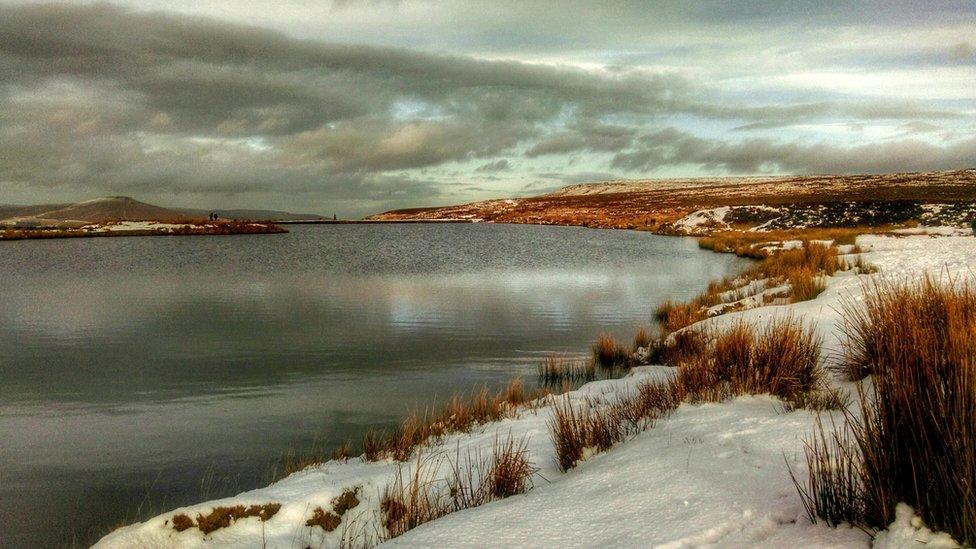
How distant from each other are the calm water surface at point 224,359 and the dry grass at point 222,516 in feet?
4.07

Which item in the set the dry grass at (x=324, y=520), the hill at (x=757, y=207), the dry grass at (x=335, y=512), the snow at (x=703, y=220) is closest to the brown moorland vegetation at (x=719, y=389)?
the dry grass at (x=335, y=512)

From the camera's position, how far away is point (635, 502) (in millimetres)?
3680

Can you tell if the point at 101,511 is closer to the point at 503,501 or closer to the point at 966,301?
the point at 503,501

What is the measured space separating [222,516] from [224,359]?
7.73m

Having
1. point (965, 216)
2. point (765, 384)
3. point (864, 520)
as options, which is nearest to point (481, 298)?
point (765, 384)

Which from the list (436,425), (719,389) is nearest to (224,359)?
(436,425)

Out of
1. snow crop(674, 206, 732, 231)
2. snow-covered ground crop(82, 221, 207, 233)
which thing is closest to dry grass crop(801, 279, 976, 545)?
snow crop(674, 206, 732, 231)

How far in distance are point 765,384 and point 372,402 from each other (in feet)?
17.6

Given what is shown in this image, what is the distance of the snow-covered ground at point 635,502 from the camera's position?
3.09m

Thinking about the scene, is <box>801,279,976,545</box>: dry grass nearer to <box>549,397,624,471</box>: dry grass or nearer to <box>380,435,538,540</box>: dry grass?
<box>380,435,538,540</box>: dry grass

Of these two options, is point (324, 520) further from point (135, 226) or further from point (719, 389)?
point (135, 226)

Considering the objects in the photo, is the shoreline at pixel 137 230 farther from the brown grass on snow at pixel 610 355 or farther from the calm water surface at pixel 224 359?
the brown grass on snow at pixel 610 355

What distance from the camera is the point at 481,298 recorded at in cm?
1995

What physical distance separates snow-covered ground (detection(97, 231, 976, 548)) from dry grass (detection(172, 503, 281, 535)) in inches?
1.9
